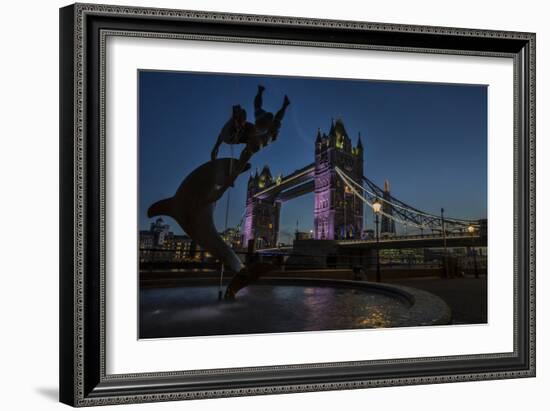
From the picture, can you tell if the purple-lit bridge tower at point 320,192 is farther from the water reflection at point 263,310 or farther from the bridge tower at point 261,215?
the water reflection at point 263,310

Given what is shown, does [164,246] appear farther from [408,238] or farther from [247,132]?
[408,238]

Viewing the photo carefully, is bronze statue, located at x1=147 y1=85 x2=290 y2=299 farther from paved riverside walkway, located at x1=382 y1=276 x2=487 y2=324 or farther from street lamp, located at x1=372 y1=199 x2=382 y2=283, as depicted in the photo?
paved riverside walkway, located at x1=382 y1=276 x2=487 y2=324

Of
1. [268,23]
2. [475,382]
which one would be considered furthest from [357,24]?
[475,382]

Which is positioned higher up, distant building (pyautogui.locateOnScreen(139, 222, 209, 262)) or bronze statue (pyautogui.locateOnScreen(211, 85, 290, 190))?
bronze statue (pyautogui.locateOnScreen(211, 85, 290, 190))

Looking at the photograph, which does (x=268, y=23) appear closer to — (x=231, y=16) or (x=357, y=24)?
(x=231, y=16)

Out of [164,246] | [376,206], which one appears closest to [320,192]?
[376,206]

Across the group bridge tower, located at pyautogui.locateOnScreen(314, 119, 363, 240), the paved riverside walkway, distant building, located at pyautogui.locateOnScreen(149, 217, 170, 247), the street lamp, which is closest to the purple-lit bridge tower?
bridge tower, located at pyautogui.locateOnScreen(314, 119, 363, 240)

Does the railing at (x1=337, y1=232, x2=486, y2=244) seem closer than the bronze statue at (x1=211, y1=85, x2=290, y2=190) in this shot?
No
